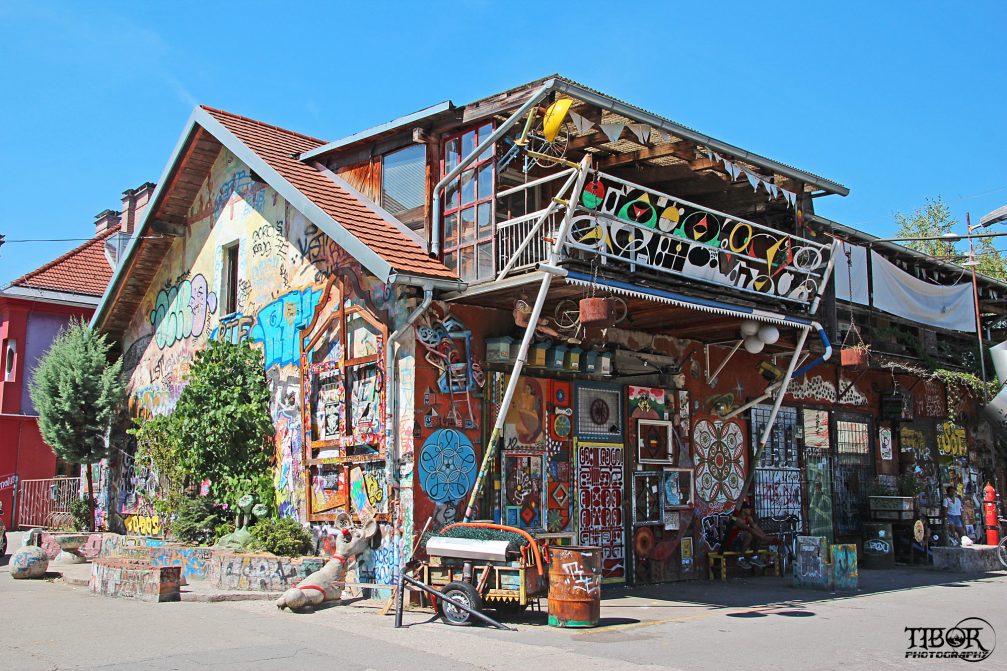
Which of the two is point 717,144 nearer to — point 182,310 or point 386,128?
point 386,128

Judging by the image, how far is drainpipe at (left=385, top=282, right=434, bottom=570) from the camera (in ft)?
41.7

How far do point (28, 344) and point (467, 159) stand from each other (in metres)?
19.4

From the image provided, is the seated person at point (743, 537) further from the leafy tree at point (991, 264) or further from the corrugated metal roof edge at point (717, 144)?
the leafy tree at point (991, 264)

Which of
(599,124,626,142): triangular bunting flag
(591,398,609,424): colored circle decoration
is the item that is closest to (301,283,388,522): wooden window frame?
(591,398,609,424): colored circle decoration

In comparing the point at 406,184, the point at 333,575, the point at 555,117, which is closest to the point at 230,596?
the point at 333,575

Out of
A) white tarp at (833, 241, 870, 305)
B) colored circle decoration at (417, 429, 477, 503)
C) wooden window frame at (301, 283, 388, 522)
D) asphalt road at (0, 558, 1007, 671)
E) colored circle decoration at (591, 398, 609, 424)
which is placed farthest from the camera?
white tarp at (833, 241, 870, 305)

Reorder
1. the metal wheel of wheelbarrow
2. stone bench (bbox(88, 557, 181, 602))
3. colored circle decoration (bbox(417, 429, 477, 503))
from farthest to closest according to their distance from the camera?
colored circle decoration (bbox(417, 429, 477, 503)), stone bench (bbox(88, 557, 181, 602)), the metal wheel of wheelbarrow

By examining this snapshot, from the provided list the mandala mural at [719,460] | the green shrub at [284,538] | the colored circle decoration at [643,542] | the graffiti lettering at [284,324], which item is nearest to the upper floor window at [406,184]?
the graffiti lettering at [284,324]

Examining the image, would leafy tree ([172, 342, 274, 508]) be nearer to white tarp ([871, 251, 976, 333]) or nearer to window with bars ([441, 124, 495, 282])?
window with bars ([441, 124, 495, 282])

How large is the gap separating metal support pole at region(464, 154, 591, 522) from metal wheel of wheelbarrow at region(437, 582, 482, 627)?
145 cm

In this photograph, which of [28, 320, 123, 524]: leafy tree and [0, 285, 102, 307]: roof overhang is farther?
[0, 285, 102, 307]: roof overhang

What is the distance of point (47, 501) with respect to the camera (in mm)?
23594

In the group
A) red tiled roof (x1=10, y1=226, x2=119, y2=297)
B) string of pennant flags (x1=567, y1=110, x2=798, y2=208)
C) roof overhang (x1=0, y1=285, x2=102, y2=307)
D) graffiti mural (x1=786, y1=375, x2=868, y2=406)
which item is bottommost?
graffiti mural (x1=786, y1=375, x2=868, y2=406)

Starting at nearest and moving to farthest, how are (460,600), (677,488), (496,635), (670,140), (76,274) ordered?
1. (496,635)
2. (460,600)
3. (670,140)
4. (677,488)
5. (76,274)
